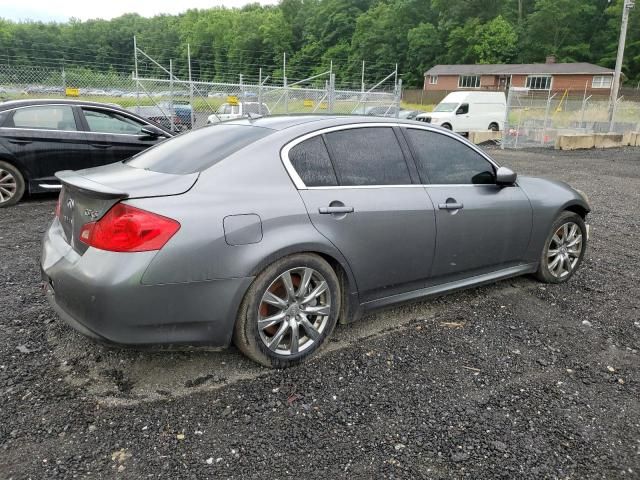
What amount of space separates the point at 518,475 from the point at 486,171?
8.04 ft

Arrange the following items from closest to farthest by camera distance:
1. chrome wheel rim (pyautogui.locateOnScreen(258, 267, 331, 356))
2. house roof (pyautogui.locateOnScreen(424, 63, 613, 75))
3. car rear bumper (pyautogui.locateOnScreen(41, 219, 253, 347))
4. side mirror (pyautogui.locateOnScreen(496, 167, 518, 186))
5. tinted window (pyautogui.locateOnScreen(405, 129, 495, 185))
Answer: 1. car rear bumper (pyautogui.locateOnScreen(41, 219, 253, 347))
2. chrome wheel rim (pyautogui.locateOnScreen(258, 267, 331, 356))
3. tinted window (pyautogui.locateOnScreen(405, 129, 495, 185))
4. side mirror (pyautogui.locateOnScreen(496, 167, 518, 186))
5. house roof (pyautogui.locateOnScreen(424, 63, 613, 75))

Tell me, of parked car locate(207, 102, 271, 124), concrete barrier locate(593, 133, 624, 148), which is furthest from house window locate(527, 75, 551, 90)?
parked car locate(207, 102, 271, 124)

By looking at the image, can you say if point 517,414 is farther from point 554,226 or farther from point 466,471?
point 554,226

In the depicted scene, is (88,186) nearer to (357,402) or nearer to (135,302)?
(135,302)

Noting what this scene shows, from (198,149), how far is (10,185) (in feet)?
17.0

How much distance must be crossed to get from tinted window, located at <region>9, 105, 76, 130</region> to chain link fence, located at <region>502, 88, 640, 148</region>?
652 inches

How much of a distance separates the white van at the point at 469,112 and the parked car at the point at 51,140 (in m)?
18.5

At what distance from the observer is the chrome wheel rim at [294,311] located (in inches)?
120

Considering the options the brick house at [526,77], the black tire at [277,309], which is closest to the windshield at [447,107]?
the black tire at [277,309]

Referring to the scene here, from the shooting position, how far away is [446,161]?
3943mm

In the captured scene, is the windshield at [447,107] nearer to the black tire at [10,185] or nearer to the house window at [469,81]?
the black tire at [10,185]

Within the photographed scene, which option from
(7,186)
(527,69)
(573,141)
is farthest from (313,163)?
(527,69)

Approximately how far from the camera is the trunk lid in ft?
9.07

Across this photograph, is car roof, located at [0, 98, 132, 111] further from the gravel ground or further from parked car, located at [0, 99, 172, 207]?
the gravel ground
